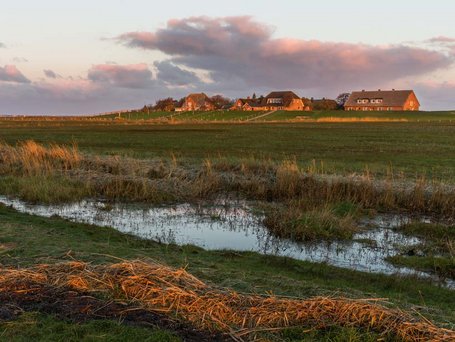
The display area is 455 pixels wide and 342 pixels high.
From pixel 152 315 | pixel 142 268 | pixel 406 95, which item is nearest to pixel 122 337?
pixel 152 315

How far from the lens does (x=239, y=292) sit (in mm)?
6336

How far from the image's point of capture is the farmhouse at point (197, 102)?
591 feet

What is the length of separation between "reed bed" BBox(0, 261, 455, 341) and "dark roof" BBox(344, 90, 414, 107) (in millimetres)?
161514

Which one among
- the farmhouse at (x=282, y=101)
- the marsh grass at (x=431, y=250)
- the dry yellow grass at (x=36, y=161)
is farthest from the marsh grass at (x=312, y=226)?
the farmhouse at (x=282, y=101)

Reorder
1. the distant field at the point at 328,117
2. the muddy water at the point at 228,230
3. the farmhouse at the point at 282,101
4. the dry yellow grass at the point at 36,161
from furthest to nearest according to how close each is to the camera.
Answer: the farmhouse at the point at 282,101, the distant field at the point at 328,117, the dry yellow grass at the point at 36,161, the muddy water at the point at 228,230

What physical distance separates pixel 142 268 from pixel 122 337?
63.7 inches

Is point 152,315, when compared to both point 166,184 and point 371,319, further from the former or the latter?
point 166,184

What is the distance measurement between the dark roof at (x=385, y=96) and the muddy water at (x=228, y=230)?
153 meters

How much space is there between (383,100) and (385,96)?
194cm

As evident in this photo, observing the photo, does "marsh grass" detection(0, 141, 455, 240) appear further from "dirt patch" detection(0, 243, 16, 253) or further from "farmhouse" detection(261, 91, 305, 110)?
"farmhouse" detection(261, 91, 305, 110)

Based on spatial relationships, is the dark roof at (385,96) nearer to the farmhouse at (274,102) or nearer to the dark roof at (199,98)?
the farmhouse at (274,102)

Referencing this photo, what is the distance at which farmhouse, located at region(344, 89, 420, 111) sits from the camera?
15562 centimetres

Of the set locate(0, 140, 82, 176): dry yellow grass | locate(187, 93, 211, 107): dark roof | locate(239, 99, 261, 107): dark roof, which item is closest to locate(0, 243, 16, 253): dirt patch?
locate(0, 140, 82, 176): dry yellow grass


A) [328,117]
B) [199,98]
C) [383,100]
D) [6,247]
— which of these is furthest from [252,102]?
[6,247]
